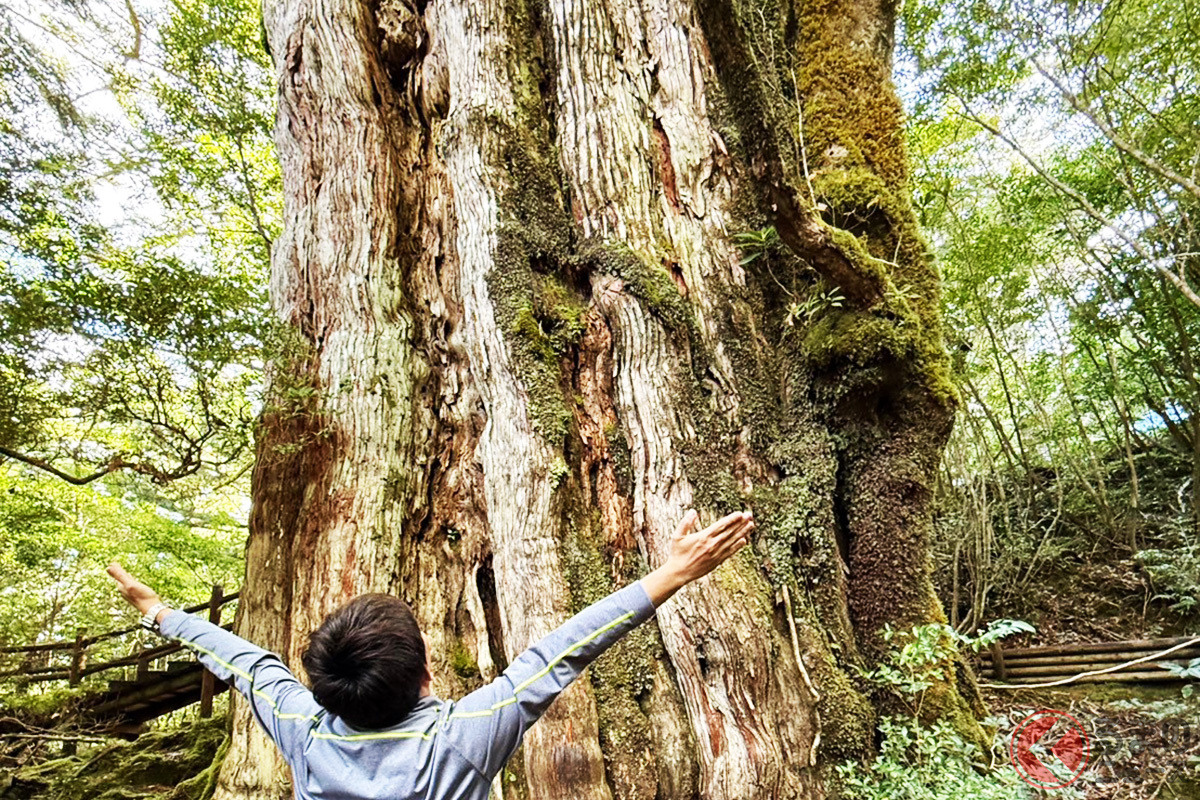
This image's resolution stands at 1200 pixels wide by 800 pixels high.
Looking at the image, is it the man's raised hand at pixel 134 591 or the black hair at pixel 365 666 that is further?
the man's raised hand at pixel 134 591

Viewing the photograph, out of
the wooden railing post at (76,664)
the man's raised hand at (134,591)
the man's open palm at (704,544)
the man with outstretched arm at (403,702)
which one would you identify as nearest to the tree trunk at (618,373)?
A: the man's open palm at (704,544)

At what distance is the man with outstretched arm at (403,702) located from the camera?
4.35 ft

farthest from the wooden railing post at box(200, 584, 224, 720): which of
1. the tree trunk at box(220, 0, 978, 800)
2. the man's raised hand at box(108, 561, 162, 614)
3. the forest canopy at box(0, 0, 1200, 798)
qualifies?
the man's raised hand at box(108, 561, 162, 614)

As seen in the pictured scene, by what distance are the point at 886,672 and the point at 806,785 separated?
1.82 ft

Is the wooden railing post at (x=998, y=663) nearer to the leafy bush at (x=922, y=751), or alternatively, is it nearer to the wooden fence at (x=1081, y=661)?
the wooden fence at (x=1081, y=661)

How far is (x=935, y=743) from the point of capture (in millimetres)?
2539

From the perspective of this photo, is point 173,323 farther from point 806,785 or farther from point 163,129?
point 163,129

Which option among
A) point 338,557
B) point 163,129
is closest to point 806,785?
point 338,557

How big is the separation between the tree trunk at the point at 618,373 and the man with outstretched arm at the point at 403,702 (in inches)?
51.5

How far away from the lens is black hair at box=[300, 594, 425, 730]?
1328mm

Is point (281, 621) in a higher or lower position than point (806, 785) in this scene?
higher

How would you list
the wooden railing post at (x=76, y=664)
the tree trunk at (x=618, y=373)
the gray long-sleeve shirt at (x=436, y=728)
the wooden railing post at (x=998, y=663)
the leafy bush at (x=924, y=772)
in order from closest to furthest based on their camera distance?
the gray long-sleeve shirt at (x=436, y=728) → the leafy bush at (x=924, y=772) → the tree trunk at (x=618, y=373) → the wooden railing post at (x=998, y=663) → the wooden railing post at (x=76, y=664)

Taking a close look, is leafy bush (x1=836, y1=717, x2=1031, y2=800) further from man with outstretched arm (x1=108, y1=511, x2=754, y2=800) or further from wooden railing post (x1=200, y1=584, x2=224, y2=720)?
wooden railing post (x1=200, y1=584, x2=224, y2=720)

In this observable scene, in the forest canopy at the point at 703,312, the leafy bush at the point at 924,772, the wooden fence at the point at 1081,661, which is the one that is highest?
the forest canopy at the point at 703,312
